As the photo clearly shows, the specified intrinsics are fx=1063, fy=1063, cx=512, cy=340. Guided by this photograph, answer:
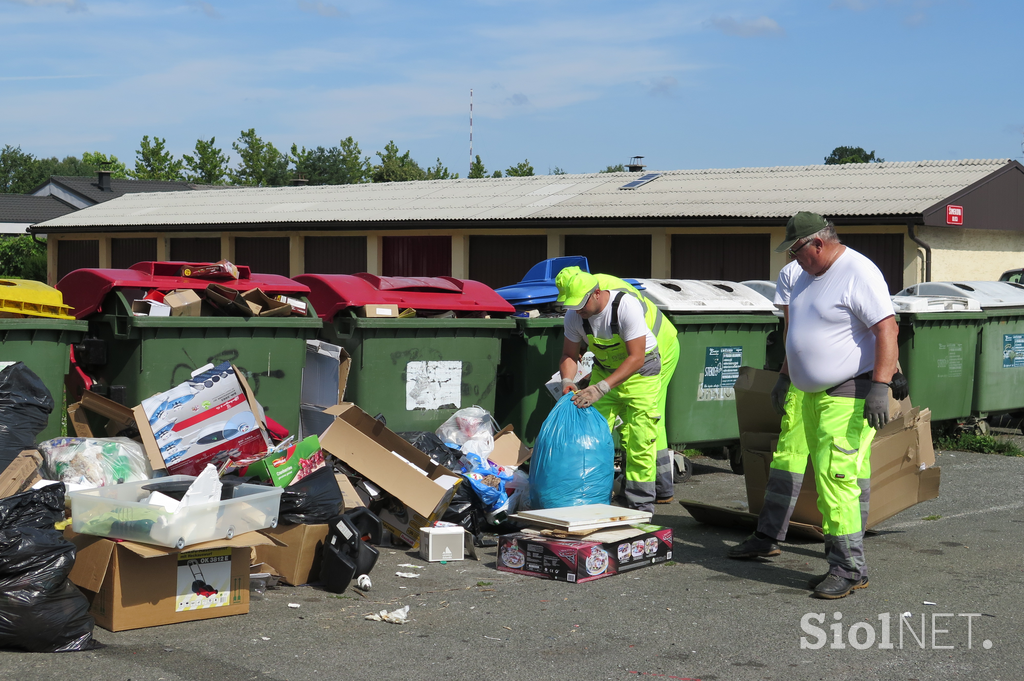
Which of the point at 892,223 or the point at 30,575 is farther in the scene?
the point at 892,223

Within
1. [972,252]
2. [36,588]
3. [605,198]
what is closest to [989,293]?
[972,252]

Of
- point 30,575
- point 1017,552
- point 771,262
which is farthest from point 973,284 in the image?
point 30,575

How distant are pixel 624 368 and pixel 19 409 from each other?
10.2 feet

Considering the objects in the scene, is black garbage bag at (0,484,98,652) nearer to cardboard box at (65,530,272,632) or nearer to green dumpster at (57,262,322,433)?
cardboard box at (65,530,272,632)

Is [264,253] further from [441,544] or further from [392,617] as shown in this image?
[392,617]

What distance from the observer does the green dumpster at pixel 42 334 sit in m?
5.78

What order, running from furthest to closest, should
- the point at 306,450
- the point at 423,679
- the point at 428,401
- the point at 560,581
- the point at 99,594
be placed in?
the point at 428,401 → the point at 306,450 → the point at 560,581 → the point at 99,594 → the point at 423,679

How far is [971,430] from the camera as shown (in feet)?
32.9

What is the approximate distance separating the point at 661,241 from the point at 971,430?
1124 cm

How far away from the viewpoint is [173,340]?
20.5ft

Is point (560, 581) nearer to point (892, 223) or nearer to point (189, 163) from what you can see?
point (892, 223)

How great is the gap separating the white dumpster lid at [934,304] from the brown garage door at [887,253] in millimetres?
8287

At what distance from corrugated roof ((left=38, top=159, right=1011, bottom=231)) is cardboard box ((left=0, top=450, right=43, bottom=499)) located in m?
15.3

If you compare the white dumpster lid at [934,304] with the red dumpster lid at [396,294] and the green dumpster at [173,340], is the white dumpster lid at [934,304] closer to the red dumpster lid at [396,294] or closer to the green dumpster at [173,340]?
the red dumpster lid at [396,294]
